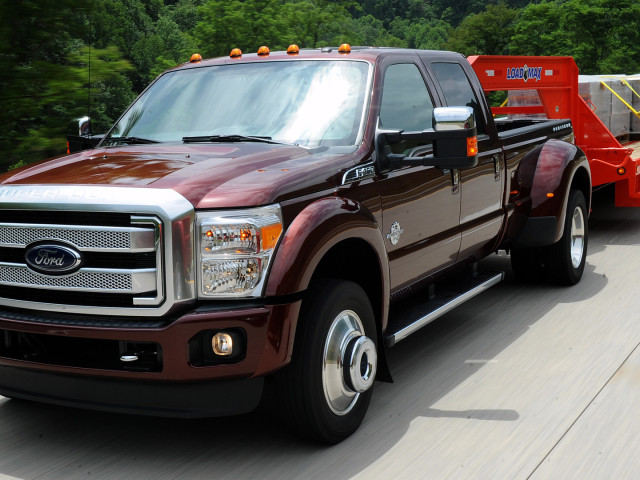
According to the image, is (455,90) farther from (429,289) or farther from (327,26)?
(327,26)

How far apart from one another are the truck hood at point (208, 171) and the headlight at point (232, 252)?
0.21ft

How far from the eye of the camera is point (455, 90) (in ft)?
19.7

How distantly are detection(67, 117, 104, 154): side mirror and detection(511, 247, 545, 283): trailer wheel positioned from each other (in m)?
3.59

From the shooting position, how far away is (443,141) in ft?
15.1

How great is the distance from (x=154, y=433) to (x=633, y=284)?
476 cm

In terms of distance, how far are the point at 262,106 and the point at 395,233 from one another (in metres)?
1.01

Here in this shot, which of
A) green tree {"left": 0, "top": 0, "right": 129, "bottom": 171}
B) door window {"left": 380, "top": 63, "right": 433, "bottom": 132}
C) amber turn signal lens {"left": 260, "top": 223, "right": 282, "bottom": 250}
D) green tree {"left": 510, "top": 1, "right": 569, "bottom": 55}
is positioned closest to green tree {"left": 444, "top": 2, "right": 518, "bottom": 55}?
green tree {"left": 510, "top": 1, "right": 569, "bottom": 55}

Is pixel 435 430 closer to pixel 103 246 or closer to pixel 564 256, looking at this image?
pixel 103 246

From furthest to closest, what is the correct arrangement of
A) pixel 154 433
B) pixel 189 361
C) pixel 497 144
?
pixel 497 144, pixel 154 433, pixel 189 361

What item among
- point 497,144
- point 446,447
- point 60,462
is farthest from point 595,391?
point 60,462

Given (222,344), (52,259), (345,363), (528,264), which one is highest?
(52,259)

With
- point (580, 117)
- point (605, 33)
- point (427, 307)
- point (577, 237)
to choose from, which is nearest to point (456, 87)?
point (427, 307)

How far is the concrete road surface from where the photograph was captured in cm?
402

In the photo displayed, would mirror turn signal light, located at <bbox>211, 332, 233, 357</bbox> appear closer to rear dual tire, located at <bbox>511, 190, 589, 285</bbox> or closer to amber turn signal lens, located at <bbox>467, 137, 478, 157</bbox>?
amber turn signal lens, located at <bbox>467, 137, 478, 157</bbox>
